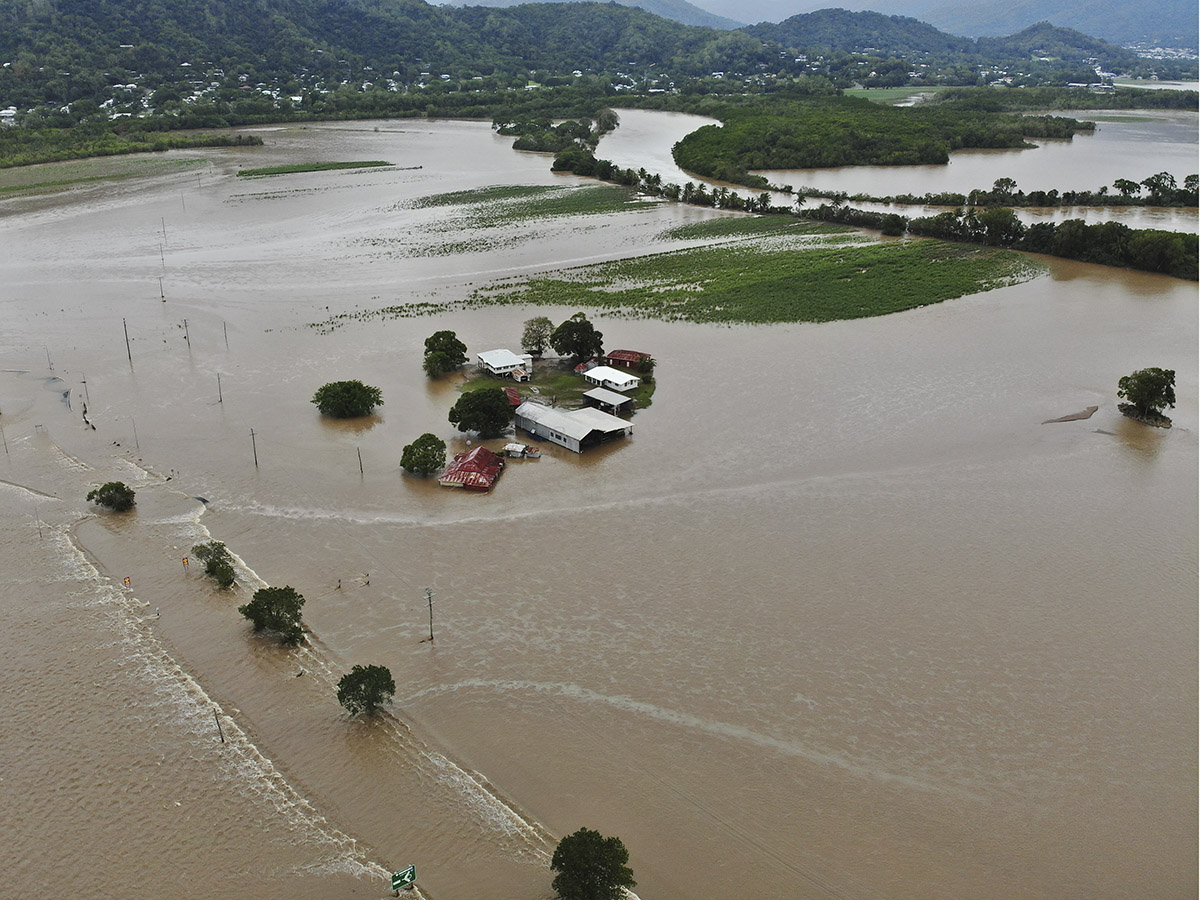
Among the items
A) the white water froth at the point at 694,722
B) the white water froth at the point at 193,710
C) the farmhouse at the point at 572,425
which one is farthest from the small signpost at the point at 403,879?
the farmhouse at the point at 572,425

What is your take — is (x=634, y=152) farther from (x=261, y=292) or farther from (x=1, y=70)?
(x=1, y=70)

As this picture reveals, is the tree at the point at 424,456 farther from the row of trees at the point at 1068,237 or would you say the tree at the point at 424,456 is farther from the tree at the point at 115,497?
the row of trees at the point at 1068,237

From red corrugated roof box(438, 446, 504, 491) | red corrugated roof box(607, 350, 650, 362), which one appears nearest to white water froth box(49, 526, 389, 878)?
red corrugated roof box(438, 446, 504, 491)

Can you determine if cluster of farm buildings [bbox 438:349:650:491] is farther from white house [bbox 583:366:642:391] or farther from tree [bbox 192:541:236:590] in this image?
tree [bbox 192:541:236:590]

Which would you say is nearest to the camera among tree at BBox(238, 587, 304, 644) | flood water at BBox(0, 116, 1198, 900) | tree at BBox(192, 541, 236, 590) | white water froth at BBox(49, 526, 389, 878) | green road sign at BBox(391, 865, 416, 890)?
green road sign at BBox(391, 865, 416, 890)

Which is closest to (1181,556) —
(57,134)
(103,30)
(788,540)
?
(788,540)

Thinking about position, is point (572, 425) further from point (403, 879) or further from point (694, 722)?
point (403, 879)
